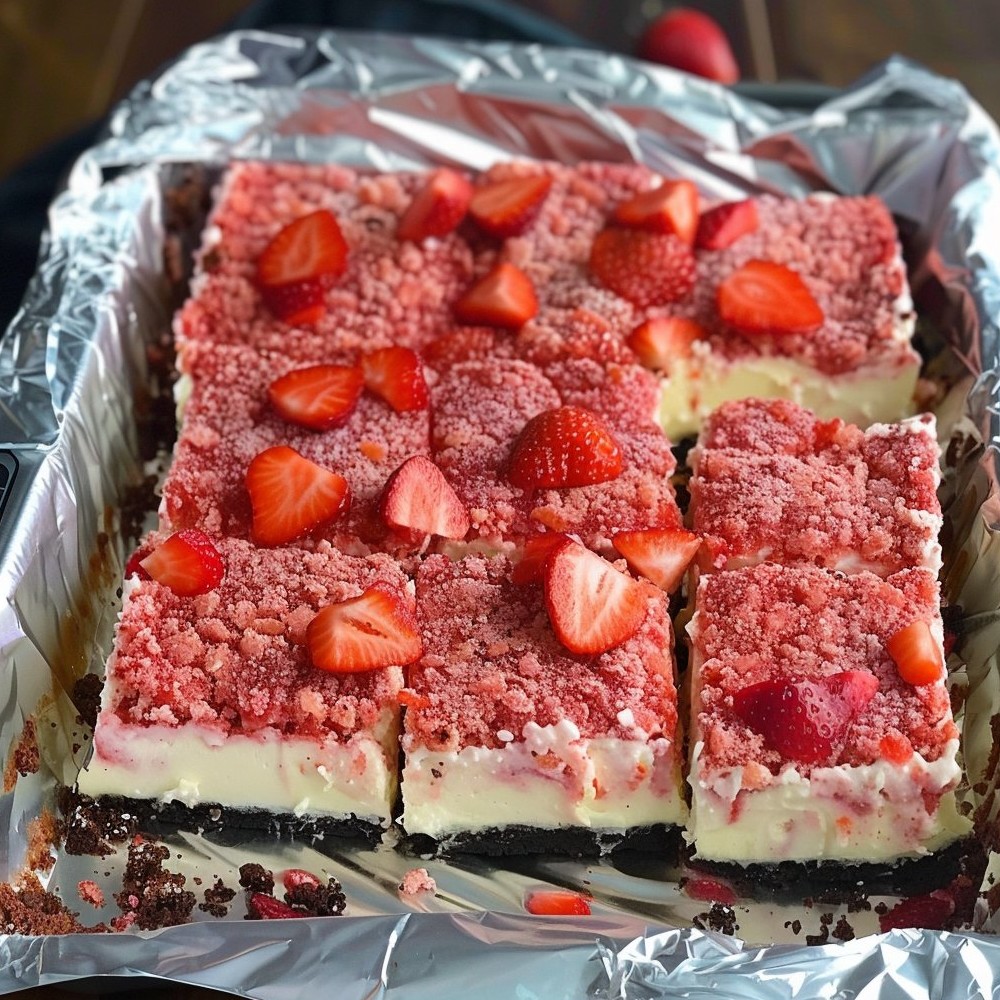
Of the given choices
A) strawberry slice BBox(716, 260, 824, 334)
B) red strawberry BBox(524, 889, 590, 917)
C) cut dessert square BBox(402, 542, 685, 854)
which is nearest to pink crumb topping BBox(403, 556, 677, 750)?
cut dessert square BBox(402, 542, 685, 854)

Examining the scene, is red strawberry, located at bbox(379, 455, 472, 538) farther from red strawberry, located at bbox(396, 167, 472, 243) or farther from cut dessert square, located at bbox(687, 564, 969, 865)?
red strawberry, located at bbox(396, 167, 472, 243)

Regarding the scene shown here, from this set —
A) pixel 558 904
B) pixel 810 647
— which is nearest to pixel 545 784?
pixel 558 904

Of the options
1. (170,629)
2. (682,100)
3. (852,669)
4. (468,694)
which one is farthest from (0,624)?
(682,100)

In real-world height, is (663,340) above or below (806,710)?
above

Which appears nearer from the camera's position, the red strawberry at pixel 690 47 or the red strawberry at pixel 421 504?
the red strawberry at pixel 421 504

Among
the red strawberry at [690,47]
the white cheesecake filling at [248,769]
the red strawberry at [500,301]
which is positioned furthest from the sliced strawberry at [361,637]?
the red strawberry at [690,47]

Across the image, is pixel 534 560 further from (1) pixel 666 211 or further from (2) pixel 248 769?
(1) pixel 666 211

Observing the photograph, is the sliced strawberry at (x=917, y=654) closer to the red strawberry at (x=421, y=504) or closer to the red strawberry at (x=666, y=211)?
the red strawberry at (x=421, y=504)
